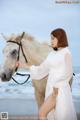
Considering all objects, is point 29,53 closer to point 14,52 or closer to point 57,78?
point 14,52

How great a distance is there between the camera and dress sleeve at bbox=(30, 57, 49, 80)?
2.85 meters

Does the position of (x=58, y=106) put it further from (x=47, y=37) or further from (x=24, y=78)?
(x=47, y=37)

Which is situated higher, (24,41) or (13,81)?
(24,41)

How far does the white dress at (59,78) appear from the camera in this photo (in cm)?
281

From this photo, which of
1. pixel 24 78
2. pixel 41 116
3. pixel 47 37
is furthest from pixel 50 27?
pixel 41 116

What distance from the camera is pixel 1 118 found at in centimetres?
288

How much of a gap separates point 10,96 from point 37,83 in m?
0.23

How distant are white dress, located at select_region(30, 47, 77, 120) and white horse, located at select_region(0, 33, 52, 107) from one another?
1.8 inches

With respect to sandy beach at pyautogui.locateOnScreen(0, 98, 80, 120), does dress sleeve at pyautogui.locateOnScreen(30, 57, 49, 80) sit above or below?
above

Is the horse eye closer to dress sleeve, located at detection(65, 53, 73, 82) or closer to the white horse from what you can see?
the white horse

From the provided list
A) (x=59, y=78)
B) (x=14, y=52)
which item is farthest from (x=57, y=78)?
(x=14, y=52)

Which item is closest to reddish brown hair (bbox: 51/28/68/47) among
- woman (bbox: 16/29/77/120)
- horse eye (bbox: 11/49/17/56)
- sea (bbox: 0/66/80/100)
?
woman (bbox: 16/29/77/120)

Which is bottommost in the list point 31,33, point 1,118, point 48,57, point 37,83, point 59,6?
point 1,118

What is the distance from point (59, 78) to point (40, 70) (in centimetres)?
16
